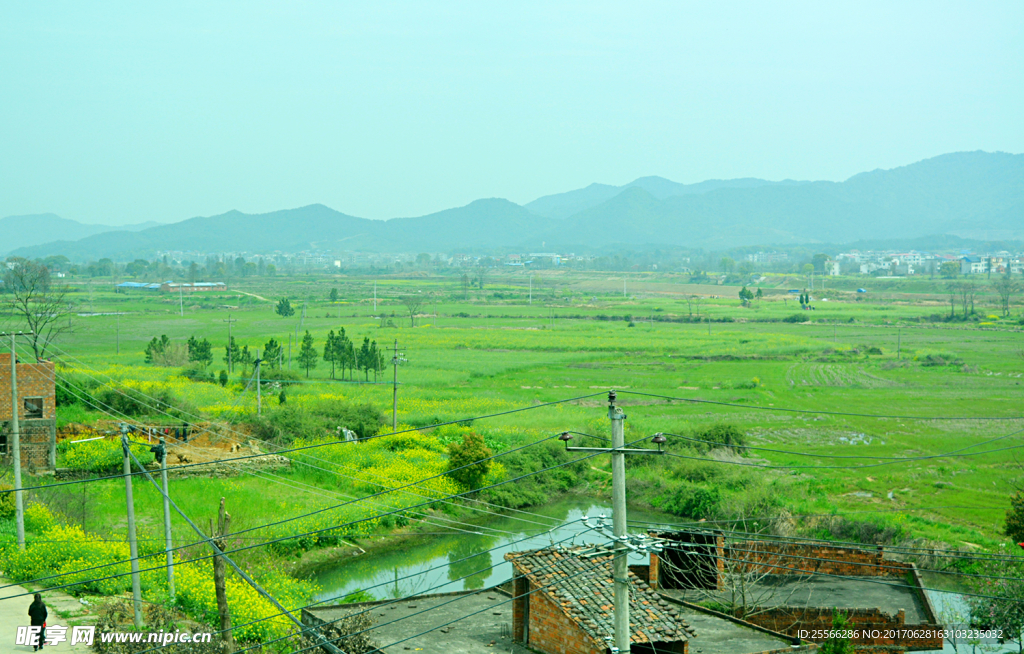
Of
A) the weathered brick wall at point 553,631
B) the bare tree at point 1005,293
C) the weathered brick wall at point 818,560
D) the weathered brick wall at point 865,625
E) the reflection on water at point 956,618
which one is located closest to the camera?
the weathered brick wall at point 553,631

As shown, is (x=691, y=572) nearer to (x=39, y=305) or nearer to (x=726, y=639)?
(x=726, y=639)

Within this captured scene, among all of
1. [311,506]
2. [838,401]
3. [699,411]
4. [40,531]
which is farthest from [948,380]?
[40,531]

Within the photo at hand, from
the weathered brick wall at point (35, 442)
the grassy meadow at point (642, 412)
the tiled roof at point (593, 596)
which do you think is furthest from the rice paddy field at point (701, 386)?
the tiled roof at point (593, 596)

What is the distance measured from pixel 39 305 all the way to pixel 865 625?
60.3 meters

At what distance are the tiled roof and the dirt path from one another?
334 inches

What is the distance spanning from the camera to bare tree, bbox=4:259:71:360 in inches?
2135

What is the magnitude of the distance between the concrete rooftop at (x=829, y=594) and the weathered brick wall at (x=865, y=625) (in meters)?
0.47

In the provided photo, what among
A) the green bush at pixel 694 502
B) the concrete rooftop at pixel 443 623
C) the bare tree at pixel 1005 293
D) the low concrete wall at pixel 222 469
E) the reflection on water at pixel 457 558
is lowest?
the reflection on water at pixel 457 558

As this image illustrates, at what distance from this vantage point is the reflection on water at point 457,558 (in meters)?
23.8

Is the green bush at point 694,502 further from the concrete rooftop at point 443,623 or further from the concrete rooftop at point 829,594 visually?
the concrete rooftop at point 443,623

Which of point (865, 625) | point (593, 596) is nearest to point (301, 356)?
point (865, 625)

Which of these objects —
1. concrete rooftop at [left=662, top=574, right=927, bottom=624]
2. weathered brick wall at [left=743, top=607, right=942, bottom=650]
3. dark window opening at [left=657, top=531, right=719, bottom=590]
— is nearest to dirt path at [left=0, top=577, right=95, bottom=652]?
dark window opening at [left=657, top=531, right=719, bottom=590]

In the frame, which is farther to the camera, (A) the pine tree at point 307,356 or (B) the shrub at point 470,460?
(A) the pine tree at point 307,356

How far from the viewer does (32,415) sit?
32469 mm
